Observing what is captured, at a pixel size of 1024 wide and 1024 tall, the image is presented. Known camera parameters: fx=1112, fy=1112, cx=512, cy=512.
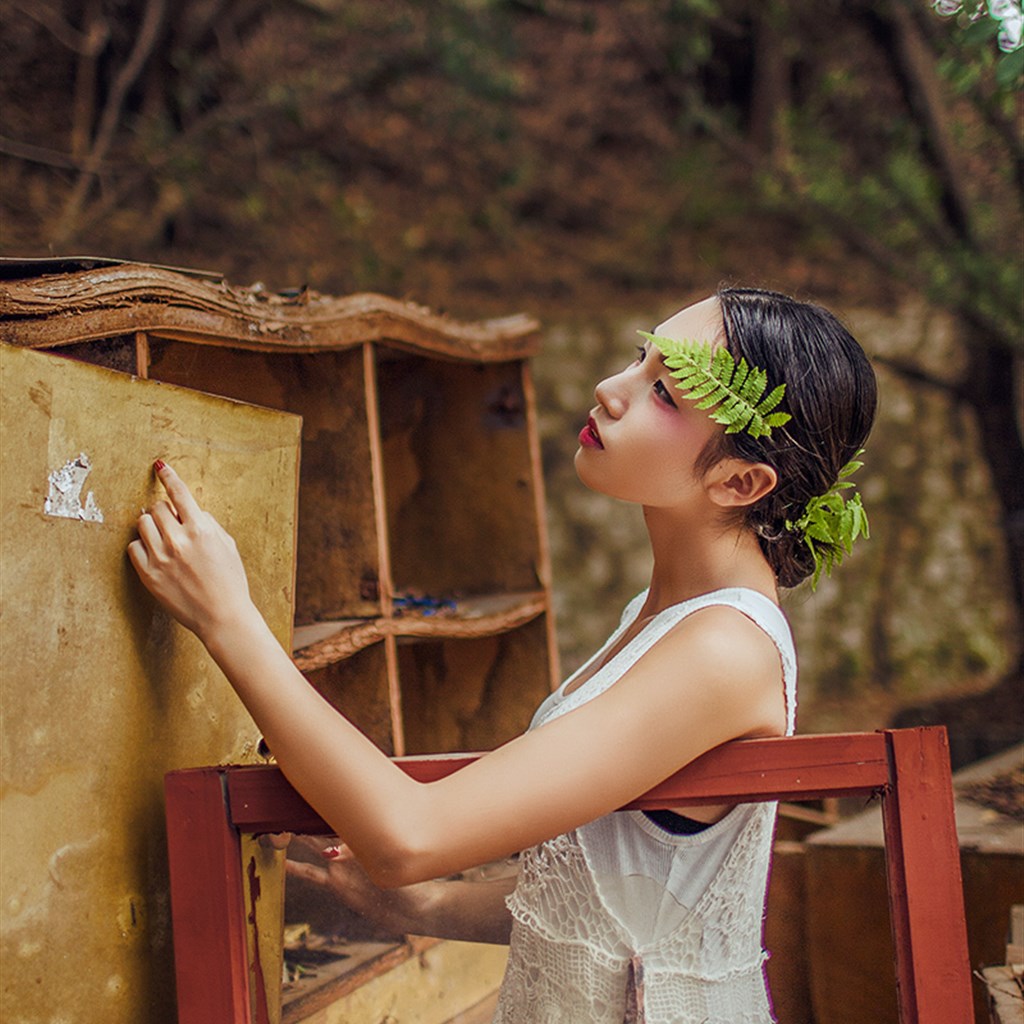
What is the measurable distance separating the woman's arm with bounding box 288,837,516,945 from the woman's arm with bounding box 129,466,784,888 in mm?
255

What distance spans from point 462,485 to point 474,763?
4.32ft

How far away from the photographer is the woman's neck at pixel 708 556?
1.41m

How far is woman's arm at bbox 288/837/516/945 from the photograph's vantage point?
138cm

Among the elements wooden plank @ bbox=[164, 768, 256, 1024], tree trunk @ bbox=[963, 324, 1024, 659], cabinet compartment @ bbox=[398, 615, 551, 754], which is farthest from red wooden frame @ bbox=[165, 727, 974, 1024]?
tree trunk @ bbox=[963, 324, 1024, 659]

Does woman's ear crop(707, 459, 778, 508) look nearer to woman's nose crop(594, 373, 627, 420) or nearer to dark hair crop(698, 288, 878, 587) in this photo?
dark hair crop(698, 288, 878, 587)

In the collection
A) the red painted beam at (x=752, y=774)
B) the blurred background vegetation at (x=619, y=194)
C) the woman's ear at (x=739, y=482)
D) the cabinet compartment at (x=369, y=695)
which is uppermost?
the blurred background vegetation at (x=619, y=194)

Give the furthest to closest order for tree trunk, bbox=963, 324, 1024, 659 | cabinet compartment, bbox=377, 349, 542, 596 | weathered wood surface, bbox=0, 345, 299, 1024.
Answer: tree trunk, bbox=963, 324, 1024, 659 → cabinet compartment, bbox=377, 349, 542, 596 → weathered wood surface, bbox=0, 345, 299, 1024

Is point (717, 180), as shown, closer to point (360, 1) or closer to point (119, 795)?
point (360, 1)

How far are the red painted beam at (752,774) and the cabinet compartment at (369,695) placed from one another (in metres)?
0.53

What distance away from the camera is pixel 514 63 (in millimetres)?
6434

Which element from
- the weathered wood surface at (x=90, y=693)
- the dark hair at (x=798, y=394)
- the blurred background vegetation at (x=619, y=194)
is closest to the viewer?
the weathered wood surface at (x=90, y=693)

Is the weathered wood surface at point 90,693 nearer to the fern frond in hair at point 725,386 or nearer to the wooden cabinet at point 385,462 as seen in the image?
the wooden cabinet at point 385,462

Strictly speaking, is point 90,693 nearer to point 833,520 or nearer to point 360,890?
point 360,890

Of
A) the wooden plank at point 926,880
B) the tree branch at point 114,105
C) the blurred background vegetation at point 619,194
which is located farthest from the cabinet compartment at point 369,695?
the tree branch at point 114,105
